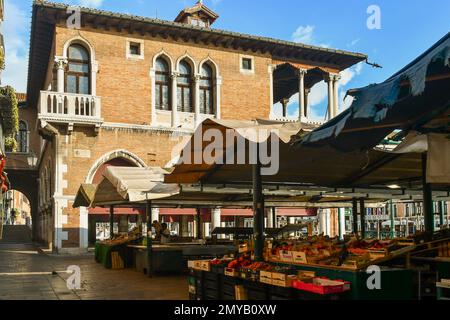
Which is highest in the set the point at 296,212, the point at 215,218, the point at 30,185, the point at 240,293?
the point at 30,185

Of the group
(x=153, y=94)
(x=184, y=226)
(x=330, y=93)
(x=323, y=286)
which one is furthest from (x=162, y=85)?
(x=323, y=286)

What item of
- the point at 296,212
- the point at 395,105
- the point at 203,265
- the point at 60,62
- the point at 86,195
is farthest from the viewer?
the point at 296,212

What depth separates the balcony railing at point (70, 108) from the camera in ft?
73.2

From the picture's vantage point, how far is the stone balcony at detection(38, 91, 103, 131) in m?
22.3

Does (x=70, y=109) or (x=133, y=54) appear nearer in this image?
(x=70, y=109)

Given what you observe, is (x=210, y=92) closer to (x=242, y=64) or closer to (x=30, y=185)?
(x=242, y=64)

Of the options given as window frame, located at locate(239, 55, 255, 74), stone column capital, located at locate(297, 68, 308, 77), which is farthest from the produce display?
stone column capital, located at locate(297, 68, 308, 77)

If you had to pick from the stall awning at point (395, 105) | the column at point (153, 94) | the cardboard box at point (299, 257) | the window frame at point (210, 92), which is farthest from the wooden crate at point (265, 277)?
the window frame at point (210, 92)

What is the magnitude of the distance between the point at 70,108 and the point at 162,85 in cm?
467

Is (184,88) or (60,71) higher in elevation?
(60,71)

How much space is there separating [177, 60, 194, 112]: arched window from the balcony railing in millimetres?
4308

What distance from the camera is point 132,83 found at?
80.3 feet
